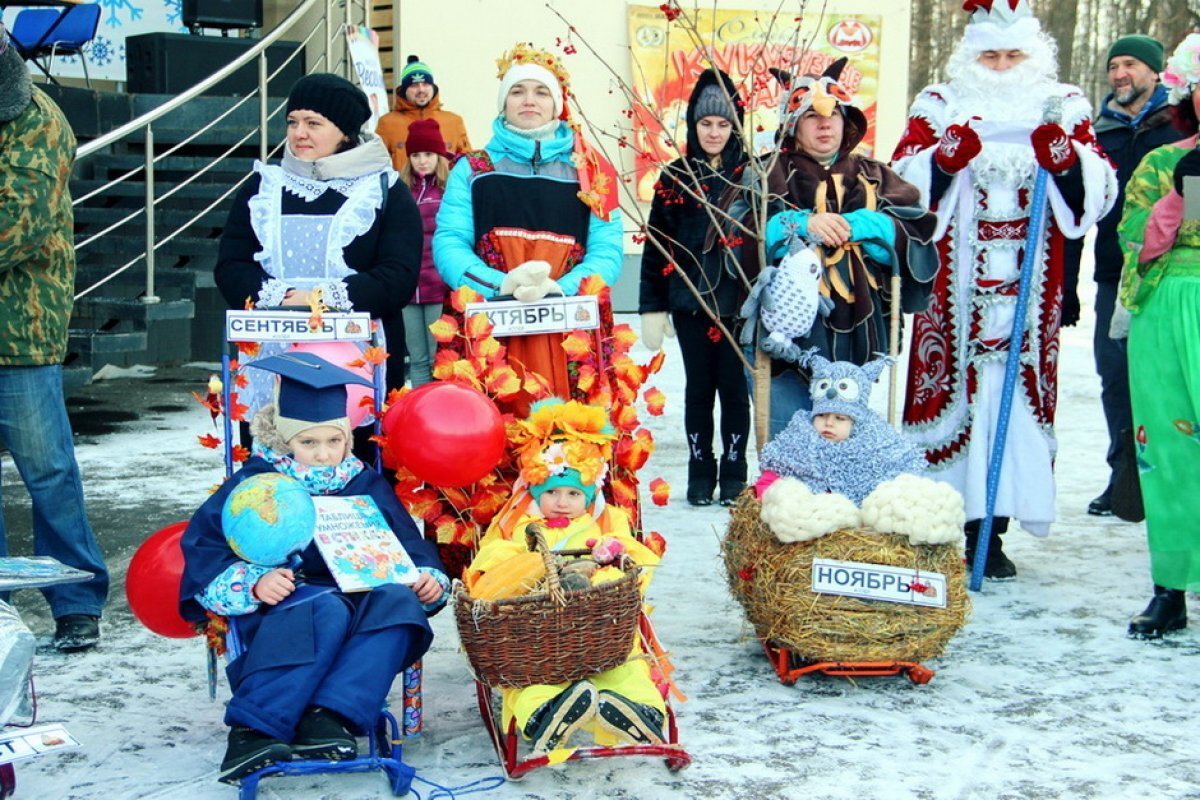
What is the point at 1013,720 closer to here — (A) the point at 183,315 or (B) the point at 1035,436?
(B) the point at 1035,436

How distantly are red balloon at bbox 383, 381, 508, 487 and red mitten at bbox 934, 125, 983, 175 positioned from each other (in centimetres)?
228

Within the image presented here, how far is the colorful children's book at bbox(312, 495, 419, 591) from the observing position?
151 inches

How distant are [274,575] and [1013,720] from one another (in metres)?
2.18

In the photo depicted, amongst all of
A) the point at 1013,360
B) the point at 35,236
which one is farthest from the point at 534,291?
the point at 1013,360

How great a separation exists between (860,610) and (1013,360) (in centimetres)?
162

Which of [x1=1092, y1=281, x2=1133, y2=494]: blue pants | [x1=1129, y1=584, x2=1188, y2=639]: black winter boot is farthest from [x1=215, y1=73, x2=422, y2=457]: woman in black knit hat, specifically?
[x1=1092, y1=281, x2=1133, y2=494]: blue pants

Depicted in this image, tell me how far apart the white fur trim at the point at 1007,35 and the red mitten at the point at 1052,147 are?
36 centimetres

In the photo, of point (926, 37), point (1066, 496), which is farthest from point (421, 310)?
point (926, 37)

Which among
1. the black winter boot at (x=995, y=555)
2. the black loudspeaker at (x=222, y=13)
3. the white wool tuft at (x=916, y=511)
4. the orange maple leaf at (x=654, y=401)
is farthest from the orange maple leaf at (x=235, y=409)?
the black loudspeaker at (x=222, y=13)

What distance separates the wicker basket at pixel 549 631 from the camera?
3.65m

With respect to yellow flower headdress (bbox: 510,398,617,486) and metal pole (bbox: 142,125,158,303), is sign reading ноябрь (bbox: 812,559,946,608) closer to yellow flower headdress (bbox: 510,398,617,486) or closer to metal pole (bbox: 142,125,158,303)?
yellow flower headdress (bbox: 510,398,617,486)

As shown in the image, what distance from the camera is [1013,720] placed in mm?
4312

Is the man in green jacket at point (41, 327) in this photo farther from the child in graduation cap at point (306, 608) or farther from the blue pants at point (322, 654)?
the blue pants at point (322, 654)

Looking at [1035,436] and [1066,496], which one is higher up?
[1035,436]
